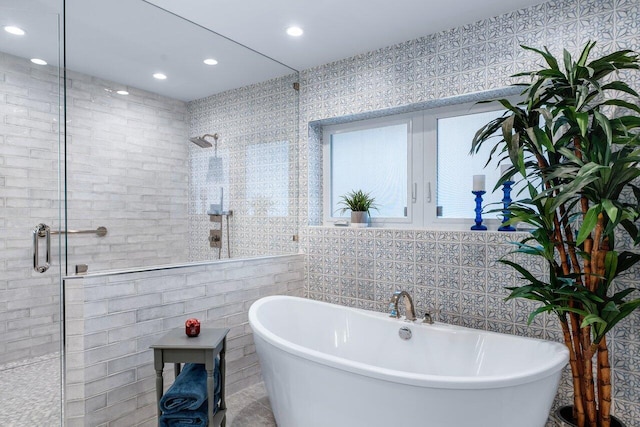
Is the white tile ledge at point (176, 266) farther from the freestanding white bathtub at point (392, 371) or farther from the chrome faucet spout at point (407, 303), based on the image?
the chrome faucet spout at point (407, 303)

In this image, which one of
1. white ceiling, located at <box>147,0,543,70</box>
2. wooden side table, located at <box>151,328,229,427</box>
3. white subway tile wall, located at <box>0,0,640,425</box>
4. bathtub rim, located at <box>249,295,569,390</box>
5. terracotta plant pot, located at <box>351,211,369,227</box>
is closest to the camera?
bathtub rim, located at <box>249,295,569,390</box>

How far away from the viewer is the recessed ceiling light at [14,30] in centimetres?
208

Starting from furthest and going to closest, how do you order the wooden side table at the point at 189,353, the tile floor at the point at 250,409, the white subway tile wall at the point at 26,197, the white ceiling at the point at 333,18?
the tile floor at the point at 250,409 < the white ceiling at the point at 333,18 < the white subway tile wall at the point at 26,197 < the wooden side table at the point at 189,353

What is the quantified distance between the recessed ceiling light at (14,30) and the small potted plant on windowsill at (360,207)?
2.34m

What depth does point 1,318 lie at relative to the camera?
222 centimetres

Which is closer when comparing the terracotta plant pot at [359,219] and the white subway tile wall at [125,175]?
the white subway tile wall at [125,175]

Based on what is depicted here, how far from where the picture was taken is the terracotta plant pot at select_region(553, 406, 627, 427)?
1.81 metres

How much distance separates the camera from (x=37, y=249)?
85.7 inches

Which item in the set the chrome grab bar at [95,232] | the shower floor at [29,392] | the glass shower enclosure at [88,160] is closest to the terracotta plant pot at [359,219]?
the glass shower enclosure at [88,160]

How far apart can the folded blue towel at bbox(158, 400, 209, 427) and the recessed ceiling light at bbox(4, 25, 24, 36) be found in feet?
7.33

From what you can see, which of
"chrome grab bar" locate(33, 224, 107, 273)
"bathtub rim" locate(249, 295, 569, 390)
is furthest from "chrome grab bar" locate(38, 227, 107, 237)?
"bathtub rim" locate(249, 295, 569, 390)

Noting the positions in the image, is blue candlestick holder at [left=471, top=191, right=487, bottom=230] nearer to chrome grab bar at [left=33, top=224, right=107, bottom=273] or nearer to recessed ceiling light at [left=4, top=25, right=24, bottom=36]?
chrome grab bar at [left=33, top=224, right=107, bottom=273]

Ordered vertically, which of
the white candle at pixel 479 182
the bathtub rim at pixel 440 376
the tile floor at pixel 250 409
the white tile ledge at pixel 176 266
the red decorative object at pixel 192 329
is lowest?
the tile floor at pixel 250 409

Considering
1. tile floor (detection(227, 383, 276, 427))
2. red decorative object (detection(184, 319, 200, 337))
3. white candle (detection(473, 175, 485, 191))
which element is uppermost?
white candle (detection(473, 175, 485, 191))
